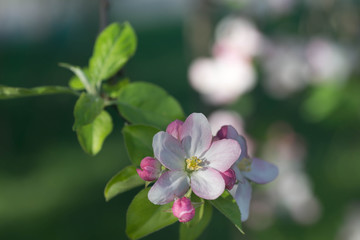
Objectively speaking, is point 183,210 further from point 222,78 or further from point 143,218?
point 222,78

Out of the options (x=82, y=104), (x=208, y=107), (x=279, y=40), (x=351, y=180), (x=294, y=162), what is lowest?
(x=351, y=180)

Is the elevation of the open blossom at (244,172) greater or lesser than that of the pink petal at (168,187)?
lesser

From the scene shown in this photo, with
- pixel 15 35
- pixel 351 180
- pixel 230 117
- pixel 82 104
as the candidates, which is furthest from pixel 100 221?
pixel 15 35

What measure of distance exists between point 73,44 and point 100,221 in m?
4.91

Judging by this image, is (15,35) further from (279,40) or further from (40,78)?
(279,40)

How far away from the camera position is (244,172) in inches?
28.7

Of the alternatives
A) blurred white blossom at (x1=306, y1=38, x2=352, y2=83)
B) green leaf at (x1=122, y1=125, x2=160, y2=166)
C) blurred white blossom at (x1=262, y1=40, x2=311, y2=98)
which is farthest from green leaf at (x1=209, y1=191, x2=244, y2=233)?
blurred white blossom at (x1=262, y1=40, x2=311, y2=98)

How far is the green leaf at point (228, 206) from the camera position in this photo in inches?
23.2

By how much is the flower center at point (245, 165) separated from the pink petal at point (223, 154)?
0.33 feet

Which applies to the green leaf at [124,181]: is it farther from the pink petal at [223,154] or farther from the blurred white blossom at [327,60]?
the blurred white blossom at [327,60]

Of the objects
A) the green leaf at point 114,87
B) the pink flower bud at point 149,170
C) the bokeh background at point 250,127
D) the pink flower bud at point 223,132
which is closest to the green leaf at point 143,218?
the pink flower bud at point 149,170

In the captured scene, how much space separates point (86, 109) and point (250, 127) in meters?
2.11

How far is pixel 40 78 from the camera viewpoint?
644 cm

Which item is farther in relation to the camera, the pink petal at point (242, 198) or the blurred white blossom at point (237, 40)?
the blurred white blossom at point (237, 40)
